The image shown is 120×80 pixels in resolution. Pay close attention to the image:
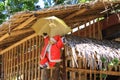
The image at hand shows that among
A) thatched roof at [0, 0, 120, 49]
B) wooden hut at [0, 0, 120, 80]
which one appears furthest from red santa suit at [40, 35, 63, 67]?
thatched roof at [0, 0, 120, 49]

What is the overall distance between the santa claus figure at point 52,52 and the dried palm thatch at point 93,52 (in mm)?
209

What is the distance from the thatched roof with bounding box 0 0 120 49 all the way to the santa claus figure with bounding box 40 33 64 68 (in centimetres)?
62

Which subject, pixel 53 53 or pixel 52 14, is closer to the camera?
pixel 53 53

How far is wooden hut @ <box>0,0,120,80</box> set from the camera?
789 centimetres

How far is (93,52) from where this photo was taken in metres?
7.56

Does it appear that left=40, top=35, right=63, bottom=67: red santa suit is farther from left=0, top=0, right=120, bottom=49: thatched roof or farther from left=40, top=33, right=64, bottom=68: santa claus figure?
left=0, top=0, right=120, bottom=49: thatched roof

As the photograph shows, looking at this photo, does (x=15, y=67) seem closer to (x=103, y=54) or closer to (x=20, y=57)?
(x=20, y=57)

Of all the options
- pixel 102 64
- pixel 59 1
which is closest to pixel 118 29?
pixel 102 64

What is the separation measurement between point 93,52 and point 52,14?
130 centimetres

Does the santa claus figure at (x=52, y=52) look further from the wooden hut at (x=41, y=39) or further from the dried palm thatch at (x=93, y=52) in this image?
the wooden hut at (x=41, y=39)

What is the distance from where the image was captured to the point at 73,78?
318 inches

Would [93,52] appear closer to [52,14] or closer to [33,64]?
[52,14]

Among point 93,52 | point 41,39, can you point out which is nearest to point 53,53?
point 93,52

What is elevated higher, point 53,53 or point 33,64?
point 53,53
